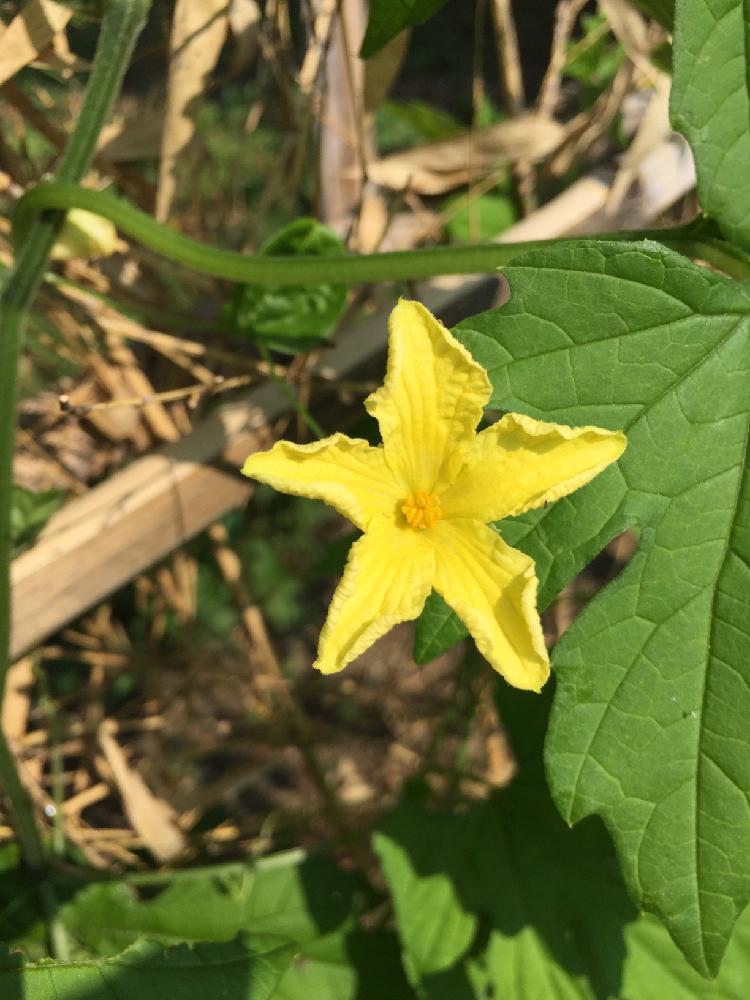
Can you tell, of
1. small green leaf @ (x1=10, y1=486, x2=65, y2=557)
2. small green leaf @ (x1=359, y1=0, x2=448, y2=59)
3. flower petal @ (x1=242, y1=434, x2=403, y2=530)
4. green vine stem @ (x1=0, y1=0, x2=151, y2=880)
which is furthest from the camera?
small green leaf @ (x1=10, y1=486, x2=65, y2=557)

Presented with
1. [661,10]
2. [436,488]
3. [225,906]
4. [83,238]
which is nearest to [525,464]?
[436,488]

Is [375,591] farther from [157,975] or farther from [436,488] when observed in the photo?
[157,975]

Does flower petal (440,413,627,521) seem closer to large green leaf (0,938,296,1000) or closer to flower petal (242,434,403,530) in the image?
flower petal (242,434,403,530)

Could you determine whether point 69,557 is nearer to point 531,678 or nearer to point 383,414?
point 383,414

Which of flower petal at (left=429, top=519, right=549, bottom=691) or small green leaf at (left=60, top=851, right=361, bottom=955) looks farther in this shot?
small green leaf at (left=60, top=851, right=361, bottom=955)

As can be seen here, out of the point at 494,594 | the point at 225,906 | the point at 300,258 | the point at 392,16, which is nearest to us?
the point at 494,594

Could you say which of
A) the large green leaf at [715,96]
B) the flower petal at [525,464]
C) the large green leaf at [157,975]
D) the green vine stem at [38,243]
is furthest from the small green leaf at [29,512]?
the large green leaf at [715,96]

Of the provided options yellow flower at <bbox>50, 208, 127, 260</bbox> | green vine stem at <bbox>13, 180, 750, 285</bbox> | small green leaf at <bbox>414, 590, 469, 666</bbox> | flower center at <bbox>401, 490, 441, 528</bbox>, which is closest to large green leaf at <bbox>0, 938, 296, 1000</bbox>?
small green leaf at <bbox>414, 590, 469, 666</bbox>
